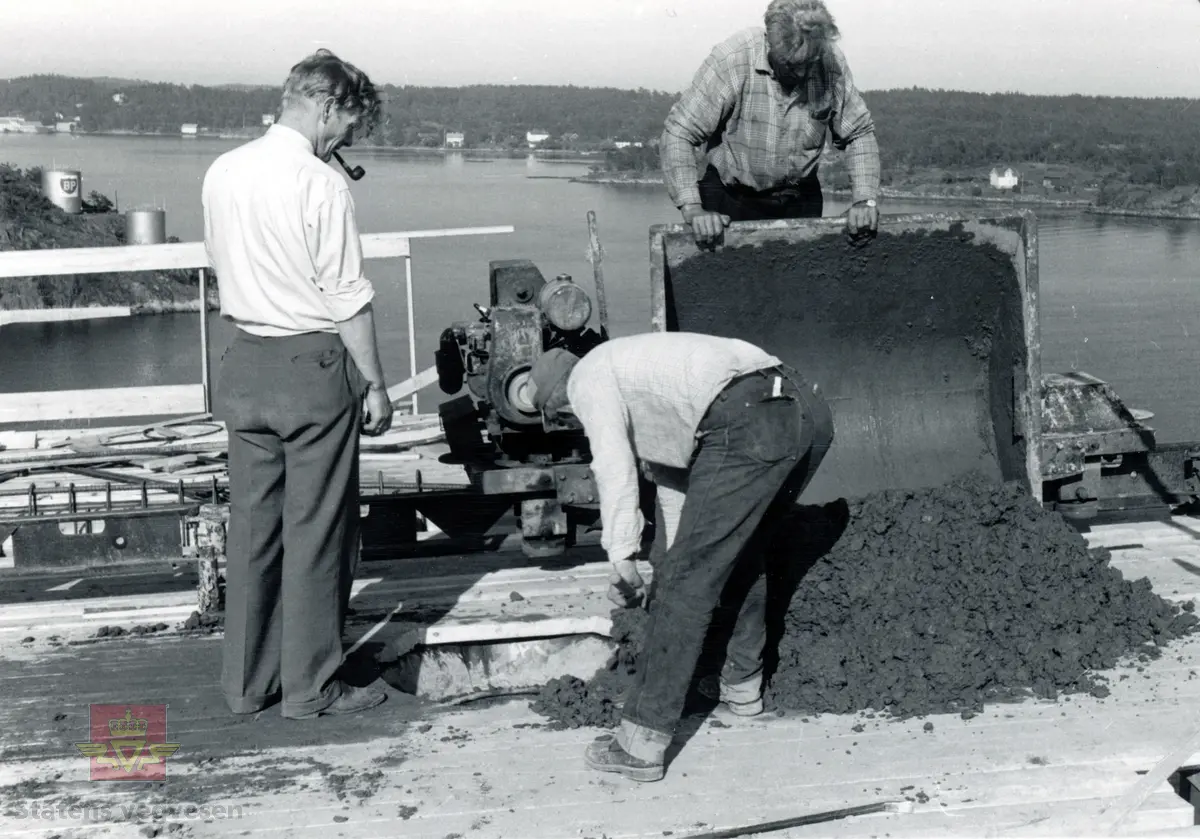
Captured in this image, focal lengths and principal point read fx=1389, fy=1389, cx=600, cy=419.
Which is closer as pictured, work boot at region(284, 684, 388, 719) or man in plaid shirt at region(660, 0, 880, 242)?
work boot at region(284, 684, 388, 719)

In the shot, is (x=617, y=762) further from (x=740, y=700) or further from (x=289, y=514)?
(x=289, y=514)

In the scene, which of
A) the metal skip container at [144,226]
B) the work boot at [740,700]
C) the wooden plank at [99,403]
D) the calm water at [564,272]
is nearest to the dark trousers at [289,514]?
the work boot at [740,700]

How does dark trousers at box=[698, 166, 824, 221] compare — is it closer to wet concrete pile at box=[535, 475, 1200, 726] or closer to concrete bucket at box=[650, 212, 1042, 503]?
concrete bucket at box=[650, 212, 1042, 503]

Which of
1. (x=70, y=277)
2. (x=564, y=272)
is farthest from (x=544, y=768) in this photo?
(x=70, y=277)

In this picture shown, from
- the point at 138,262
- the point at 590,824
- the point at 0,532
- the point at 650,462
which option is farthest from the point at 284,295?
the point at 138,262

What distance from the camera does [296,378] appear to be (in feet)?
13.4

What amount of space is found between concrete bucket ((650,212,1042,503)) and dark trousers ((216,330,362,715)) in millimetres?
1518

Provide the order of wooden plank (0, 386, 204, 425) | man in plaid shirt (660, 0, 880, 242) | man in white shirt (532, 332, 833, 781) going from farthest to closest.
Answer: wooden plank (0, 386, 204, 425), man in plaid shirt (660, 0, 880, 242), man in white shirt (532, 332, 833, 781)

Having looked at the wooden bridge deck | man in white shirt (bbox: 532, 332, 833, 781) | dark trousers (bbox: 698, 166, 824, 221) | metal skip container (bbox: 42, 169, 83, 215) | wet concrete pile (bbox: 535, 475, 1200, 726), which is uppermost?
metal skip container (bbox: 42, 169, 83, 215)

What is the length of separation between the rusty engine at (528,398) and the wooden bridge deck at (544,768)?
2.51ft

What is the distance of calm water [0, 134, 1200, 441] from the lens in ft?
61.2

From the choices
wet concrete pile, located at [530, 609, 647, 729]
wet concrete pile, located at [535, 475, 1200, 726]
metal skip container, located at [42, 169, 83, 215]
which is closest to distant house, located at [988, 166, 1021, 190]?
wet concrete pile, located at [535, 475, 1200, 726]

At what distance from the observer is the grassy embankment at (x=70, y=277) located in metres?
35.6

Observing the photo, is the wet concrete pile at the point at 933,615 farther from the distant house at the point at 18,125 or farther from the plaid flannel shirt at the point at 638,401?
the distant house at the point at 18,125
